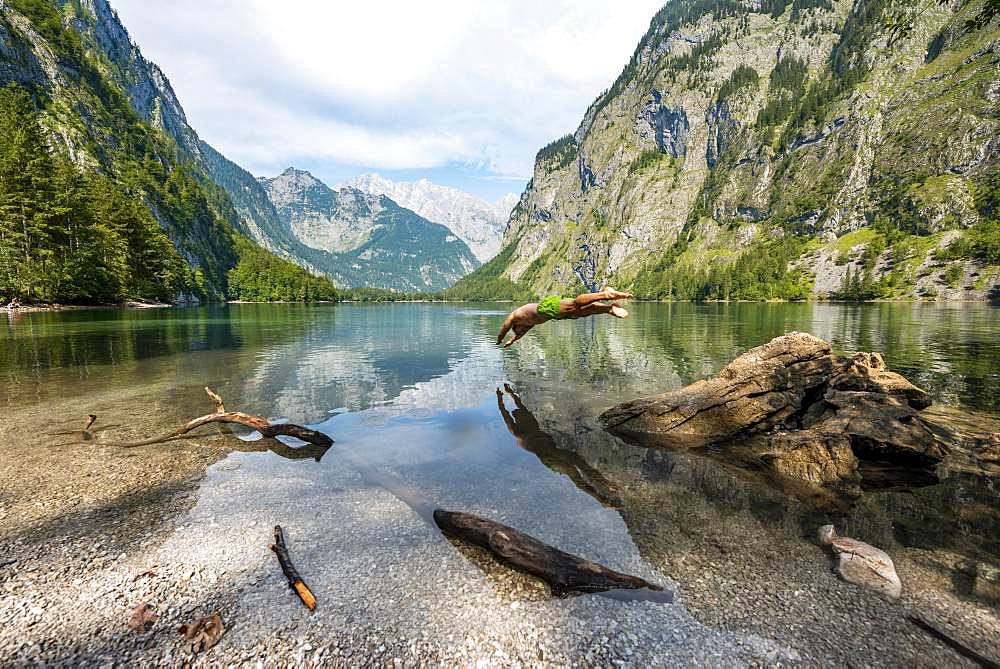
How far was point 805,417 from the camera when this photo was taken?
715 inches

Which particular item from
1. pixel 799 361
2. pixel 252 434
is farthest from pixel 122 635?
pixel 799 361

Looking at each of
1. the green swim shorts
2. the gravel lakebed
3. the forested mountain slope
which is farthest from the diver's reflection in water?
the forested mountain slope

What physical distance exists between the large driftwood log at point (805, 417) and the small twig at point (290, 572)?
43.9ft

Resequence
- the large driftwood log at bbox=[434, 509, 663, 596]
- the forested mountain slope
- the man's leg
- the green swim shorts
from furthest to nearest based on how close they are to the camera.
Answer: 1. the forested mountain slope
2. the green swim shorts
3. the man's leg
4. the large driftwood log at bbox=[434, 509, 663, 596]

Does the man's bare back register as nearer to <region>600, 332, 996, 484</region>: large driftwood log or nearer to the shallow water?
the shallow water

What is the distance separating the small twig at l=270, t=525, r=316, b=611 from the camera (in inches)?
291

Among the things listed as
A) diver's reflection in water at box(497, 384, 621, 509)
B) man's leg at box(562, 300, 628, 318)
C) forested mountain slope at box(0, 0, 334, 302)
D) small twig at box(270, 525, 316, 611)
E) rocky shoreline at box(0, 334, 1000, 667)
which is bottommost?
diver's reflection in water at box(497, 384, 621, 509)

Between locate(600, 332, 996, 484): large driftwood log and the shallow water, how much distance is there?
157cm

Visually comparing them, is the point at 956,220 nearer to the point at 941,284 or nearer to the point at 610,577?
the point at 941,284

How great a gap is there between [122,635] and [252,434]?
1125 cm

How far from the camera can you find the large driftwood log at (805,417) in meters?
14.2

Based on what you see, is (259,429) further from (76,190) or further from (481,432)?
(76,190)

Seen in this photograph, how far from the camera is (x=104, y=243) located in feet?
297

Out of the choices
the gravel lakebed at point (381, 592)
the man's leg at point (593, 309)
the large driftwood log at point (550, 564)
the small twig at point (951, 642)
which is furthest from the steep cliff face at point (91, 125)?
the small twig at point (951, 642)
